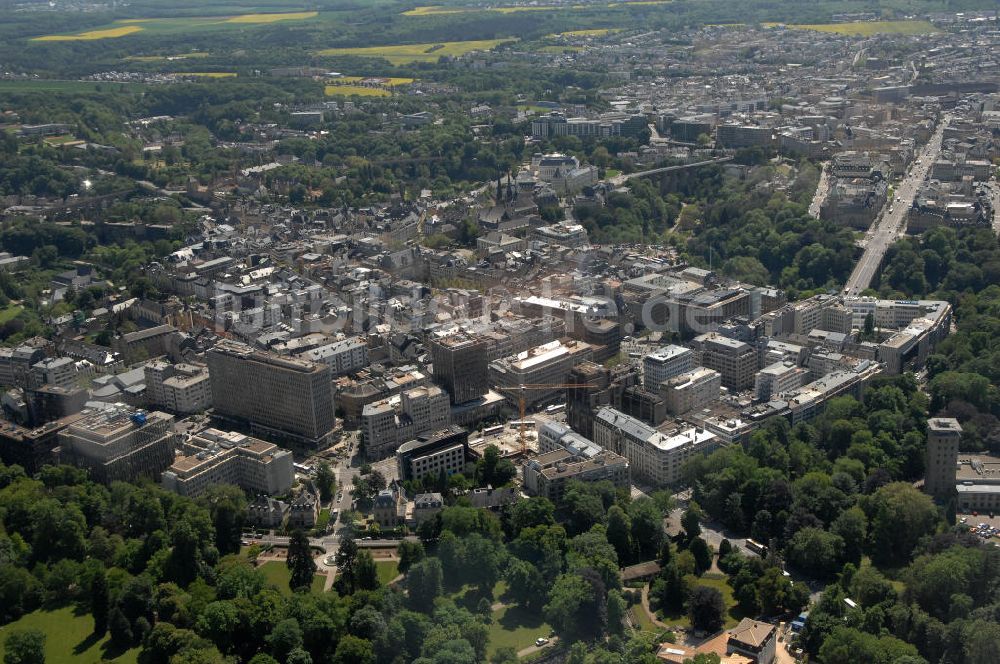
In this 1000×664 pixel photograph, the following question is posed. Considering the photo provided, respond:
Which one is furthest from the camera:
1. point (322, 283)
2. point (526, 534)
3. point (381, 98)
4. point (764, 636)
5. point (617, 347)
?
point (381, 98)

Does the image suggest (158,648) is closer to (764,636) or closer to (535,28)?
(764,636)

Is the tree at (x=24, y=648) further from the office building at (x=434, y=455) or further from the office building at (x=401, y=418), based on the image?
the office building at (x=401, y=418)

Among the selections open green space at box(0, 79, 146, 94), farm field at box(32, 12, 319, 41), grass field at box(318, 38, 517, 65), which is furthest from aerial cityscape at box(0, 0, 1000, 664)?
farm field at box(32, 12, 319, 41)

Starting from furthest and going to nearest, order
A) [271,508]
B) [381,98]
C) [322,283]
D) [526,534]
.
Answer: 1. [381,98]
2. [322,283]
3. [271,508]
4. [526,534]

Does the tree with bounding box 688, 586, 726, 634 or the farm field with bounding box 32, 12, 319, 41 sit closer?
the tree with bounding box 688, 586, 726, 634

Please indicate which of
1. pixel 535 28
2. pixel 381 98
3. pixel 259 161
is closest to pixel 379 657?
pixel 259 161

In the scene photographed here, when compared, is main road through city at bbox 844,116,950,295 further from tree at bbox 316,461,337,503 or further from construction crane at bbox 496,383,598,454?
tree at bbox 316,461,337,503
